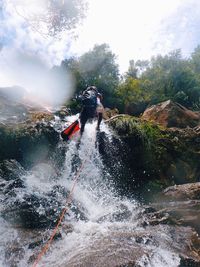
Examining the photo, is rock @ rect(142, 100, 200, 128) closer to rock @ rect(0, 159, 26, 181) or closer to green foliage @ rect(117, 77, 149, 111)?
green foliage @ rect(117, 77, 149, 111)

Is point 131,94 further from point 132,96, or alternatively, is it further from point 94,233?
point 94,233

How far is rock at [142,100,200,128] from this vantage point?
16984 millimetres

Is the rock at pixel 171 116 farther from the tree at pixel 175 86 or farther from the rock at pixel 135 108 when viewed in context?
the tree at pixel 175 86

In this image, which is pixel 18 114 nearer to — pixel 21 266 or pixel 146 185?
pixel 146 185

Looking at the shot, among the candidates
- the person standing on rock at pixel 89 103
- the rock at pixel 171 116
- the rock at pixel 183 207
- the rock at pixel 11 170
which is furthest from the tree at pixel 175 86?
the rock at pixel 11 170

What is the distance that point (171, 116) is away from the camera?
17062 mm

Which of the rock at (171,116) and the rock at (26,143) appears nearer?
the rock at (26,143)

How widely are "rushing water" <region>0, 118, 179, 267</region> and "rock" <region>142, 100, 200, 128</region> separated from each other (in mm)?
6875

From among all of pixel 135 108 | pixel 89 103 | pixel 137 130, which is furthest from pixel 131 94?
pixel 89 103

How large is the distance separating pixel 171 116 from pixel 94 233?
11.6 metres

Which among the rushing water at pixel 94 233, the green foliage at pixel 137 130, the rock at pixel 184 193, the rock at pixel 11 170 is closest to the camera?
the rushing water at pixel 94 233

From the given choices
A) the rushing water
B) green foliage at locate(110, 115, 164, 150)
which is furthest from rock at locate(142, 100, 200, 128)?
the rushing water

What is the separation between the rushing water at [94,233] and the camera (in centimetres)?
538

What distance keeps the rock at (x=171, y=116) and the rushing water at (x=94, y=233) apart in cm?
688
